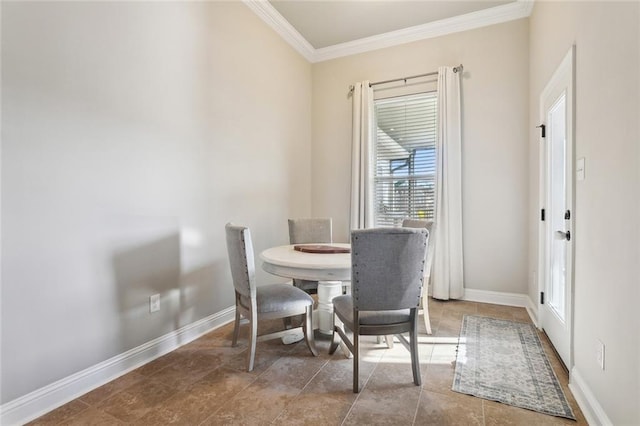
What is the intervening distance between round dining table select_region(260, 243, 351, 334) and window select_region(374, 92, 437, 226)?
1661 mm

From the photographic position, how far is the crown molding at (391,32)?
344 cm

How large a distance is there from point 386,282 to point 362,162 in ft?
8.28

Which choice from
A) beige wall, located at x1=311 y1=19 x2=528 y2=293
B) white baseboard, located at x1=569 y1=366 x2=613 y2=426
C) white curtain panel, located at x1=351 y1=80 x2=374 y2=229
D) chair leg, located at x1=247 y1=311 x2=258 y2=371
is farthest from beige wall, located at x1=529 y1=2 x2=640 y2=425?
white curtain panel, located at x1=351 y1=80 x2=374 y2=229

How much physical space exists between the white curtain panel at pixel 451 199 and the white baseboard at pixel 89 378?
8.43ft

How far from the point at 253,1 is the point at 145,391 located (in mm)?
3471

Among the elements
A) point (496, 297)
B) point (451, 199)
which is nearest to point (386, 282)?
point (451, 199)

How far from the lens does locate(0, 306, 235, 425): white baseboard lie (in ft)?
5.41

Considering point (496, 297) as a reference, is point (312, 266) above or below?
above

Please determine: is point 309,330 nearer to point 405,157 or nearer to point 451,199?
point 451,199

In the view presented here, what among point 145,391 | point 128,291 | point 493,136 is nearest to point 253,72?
point 128,291

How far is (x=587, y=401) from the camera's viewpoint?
1.70 meters

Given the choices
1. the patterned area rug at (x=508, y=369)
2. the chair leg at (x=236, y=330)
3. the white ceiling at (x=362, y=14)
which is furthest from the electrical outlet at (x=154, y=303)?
the white ceiling at (x=362, y=14)

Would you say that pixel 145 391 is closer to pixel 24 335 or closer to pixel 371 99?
pixel 24 335

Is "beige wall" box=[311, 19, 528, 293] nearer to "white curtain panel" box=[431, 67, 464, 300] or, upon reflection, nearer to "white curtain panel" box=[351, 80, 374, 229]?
"white curtain panel" box=[431, 67, 464, 300]
